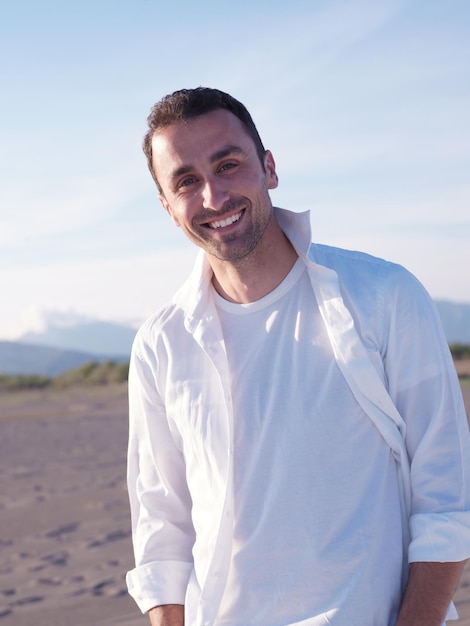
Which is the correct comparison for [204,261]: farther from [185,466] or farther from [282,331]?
[185,466]

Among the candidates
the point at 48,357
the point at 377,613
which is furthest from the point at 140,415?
the point at 48,357

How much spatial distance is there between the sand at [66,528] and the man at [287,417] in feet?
8.05

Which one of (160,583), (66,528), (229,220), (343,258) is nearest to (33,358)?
(66,528)

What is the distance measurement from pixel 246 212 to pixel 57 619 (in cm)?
359

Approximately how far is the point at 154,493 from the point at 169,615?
352 mm

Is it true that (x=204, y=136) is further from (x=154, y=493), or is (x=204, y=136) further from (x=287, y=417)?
(x=154, y=493)

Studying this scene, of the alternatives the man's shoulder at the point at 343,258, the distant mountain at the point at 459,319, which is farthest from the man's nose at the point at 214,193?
the distant mountain at the point at 459,319

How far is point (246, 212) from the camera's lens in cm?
243

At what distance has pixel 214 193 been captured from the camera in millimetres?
2445

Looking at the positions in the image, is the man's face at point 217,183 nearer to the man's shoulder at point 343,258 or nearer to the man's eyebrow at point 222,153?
the man's eyebrow at point 222,153

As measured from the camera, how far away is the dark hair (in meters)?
2.50

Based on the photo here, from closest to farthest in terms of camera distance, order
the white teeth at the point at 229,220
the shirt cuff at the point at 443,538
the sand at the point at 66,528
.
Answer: the shirt cuff at the point at 443,538 → the white teeth at the point at 229,220 → the sand at the point at 66,528

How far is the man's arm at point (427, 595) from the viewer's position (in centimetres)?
211

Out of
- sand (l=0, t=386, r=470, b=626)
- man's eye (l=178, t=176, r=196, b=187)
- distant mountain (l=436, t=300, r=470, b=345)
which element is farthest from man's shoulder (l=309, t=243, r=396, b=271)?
distant mountain (l=436, t=300, r=470, b=345)
